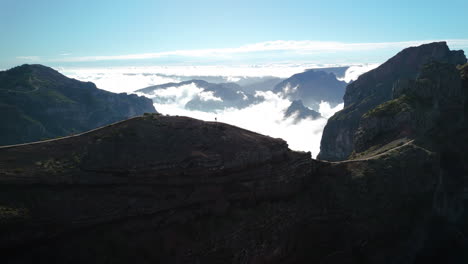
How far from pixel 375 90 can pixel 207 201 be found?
525ft

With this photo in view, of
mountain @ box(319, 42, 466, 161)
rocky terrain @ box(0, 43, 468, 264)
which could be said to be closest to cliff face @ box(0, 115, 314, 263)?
rocky terrain @ box(0, 43, 468, 264)

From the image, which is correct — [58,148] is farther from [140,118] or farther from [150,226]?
[150,226]

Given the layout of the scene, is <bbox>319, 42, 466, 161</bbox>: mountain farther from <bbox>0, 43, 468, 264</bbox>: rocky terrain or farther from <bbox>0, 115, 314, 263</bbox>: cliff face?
<bbox>0, 115, 314, 263</bbox>: cliff face

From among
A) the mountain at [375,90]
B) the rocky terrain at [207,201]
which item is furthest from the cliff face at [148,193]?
the mountain at [375,90]

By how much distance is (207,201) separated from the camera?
47.7 metres

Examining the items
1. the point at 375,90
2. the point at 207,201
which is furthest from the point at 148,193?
the point at 375,90

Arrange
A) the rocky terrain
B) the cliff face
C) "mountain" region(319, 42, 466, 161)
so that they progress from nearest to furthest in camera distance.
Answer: the cliff face, the rocky terrain, "mountain" region(319, 42, 466, 161)

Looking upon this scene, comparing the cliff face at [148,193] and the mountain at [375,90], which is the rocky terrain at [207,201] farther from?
the mountain at [375,90]

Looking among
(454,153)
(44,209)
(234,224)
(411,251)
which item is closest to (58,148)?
(44,209)

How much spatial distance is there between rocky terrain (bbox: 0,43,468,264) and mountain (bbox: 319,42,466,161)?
10888 cm

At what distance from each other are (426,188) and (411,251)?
12.1 meters

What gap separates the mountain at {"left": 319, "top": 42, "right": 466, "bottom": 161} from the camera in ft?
549

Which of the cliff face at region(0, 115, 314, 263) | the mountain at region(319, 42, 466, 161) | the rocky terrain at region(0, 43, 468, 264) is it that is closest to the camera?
the cliff face at region(0, 115, 314, 263)

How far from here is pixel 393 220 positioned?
57344mm
